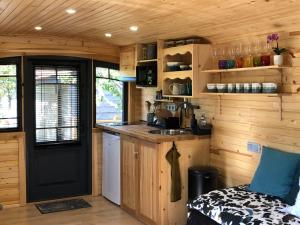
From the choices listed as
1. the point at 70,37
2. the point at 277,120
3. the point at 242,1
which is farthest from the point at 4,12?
the point at 277,120

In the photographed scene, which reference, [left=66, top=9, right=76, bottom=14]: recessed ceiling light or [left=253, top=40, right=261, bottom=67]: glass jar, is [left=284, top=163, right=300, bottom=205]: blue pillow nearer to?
[left=253, top=40, right=261, bottom=67]: glass jar

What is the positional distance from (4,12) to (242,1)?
2205 millimetres

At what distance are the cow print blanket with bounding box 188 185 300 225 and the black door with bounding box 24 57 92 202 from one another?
2603 mm

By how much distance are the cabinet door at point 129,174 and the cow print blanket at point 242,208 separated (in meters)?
1.25

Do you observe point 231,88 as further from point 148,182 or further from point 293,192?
point 148,182

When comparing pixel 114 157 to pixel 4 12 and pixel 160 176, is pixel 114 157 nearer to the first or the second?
pixel 160 176

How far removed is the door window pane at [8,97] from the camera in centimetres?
539

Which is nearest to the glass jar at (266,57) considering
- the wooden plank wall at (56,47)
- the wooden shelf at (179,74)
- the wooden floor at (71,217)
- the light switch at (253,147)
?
the light switch at (253,147)

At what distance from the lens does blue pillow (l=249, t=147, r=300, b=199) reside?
11.3ft

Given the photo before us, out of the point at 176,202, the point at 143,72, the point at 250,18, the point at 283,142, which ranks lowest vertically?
the point at 176,202

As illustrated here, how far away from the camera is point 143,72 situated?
17.8 feet

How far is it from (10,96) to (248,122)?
324cm

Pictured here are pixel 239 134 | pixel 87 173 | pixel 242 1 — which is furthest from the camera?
pixel 87 173

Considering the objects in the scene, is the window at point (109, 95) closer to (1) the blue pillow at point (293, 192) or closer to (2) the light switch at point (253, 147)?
(2) the light switch at point (253, 147)
